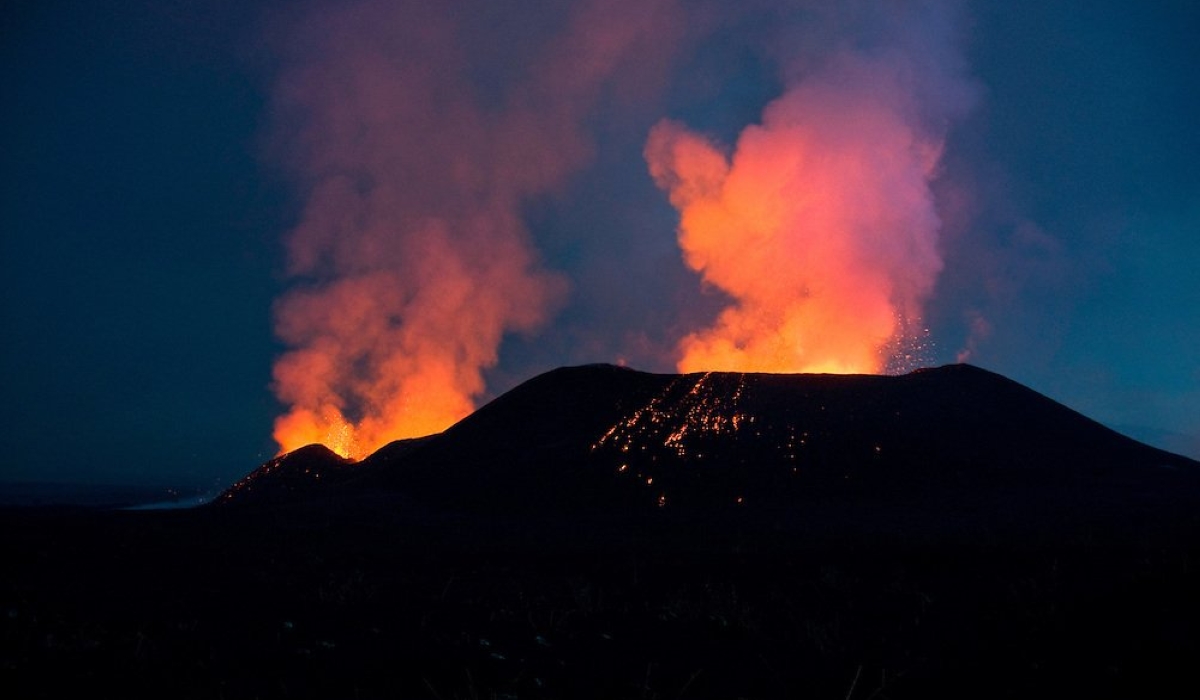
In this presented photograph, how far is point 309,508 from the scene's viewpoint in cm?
3828

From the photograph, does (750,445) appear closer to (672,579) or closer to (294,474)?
(672,579)

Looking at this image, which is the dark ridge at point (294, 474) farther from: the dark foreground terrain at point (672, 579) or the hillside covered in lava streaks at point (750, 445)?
the dark foreground terrain at point (672, 579)

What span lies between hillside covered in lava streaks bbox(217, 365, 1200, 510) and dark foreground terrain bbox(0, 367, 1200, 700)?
276 millimetres

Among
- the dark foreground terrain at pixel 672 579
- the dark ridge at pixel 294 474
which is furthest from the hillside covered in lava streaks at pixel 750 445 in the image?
the dark ridge at pixel 294 474

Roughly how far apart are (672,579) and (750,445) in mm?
23237

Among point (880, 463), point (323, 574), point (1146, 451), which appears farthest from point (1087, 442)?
point (323, 574)

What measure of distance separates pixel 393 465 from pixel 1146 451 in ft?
173

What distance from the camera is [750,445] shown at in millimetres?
42062

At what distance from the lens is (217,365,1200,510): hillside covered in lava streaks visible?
Answer: 37219mm

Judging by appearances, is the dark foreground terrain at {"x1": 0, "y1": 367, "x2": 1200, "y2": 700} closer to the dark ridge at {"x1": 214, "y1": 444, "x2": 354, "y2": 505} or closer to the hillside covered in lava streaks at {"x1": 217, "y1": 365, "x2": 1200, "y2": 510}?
the hillside covered in lava streaks at {"x1": 217, "y1": 365, "x2": 1200, "y2": 510}

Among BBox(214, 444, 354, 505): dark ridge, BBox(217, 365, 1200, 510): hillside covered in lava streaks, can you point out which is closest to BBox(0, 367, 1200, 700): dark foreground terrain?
BBox(217, 365, 1200, 510): hillside covered in lava streaks

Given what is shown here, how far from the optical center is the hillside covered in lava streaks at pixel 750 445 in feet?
122

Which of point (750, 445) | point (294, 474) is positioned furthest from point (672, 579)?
point (294, 474)

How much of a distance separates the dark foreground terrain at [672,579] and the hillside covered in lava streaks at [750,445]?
0.28 metres
